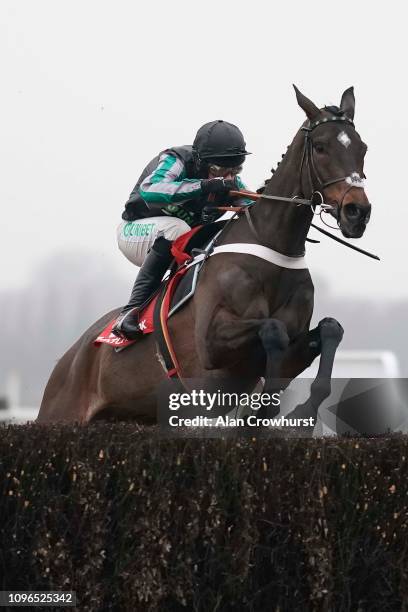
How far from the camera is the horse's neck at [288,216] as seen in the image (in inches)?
246

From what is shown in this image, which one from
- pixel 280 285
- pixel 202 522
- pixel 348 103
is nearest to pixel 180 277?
pixel 280 285

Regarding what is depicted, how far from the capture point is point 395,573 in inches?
173

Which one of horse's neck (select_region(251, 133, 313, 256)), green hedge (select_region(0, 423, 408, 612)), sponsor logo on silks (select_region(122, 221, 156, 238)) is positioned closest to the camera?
green hedge (select_region(0, 423, 408, 612))

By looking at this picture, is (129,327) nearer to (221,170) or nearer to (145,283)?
(145,283)

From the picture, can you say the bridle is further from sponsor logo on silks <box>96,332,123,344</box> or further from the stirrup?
sponsor logo on silks <box>96,332,123,344</box>

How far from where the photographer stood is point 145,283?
281 inches

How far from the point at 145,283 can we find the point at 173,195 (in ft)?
2.32

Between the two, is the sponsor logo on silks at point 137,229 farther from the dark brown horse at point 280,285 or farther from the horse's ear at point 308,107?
the horse's ear at point 308,107

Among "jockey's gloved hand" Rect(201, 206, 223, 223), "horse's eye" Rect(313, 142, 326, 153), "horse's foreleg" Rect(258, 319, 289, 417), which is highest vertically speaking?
"horse's eye" Rect(313, 142, 326, 153)

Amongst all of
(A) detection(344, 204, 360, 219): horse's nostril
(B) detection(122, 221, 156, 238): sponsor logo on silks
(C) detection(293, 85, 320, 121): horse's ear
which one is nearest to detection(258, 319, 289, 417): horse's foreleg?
(A) detection(344, 204, 360, 219): horse's nostril

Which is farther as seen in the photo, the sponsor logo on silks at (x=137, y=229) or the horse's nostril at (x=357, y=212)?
the sponsor logo on silks at (x=137, y=229)

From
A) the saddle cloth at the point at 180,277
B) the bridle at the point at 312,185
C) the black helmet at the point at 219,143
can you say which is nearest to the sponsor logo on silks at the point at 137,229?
the saddle cloth at the point at 180,277

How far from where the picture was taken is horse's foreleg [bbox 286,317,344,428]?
18.6 feet

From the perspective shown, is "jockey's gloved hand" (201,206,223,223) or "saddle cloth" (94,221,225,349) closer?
"saddle cloth" (94,221,225,349)
